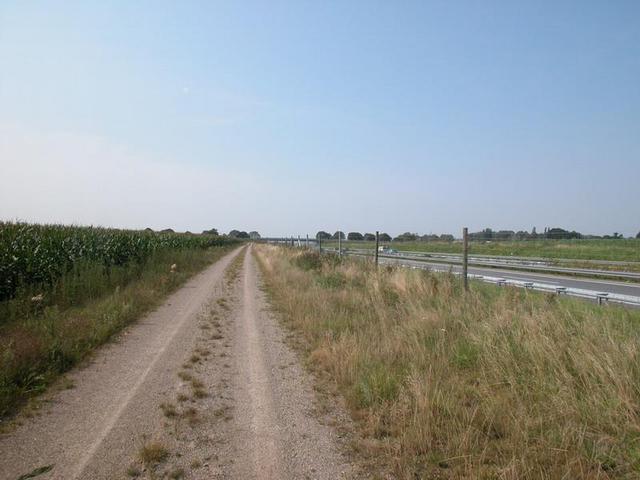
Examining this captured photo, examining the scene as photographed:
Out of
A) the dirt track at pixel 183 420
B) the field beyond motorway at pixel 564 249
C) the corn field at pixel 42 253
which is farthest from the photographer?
the field beyond motorway at pixel 564 249

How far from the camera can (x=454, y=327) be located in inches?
265

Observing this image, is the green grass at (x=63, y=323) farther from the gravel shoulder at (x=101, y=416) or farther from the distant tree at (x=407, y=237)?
the distant tree at (x=407, y=237)

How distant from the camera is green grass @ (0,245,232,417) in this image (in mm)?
5363

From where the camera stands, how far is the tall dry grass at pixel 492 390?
335 cm

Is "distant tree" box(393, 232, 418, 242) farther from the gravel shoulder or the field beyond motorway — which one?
the gravel shoulder

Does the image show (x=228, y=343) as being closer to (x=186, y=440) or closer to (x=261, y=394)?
(x=261, y=394)

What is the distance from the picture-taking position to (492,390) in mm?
4578

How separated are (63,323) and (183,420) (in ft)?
16.1

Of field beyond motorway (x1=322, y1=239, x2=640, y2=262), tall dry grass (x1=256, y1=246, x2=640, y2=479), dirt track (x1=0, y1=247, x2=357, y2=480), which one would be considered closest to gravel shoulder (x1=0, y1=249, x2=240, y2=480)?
dirt track (x1=0, y1=247, x2=357, y2=480)

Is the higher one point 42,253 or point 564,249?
point 42,253

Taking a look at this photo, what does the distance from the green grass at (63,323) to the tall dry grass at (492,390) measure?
394cm

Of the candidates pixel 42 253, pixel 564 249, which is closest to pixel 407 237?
pixel 564 249

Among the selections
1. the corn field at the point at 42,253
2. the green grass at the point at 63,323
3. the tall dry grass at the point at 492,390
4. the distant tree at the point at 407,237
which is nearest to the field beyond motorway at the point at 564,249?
the distant tree at the point at 407,237

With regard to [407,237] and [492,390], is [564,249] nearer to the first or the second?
[407,237]
